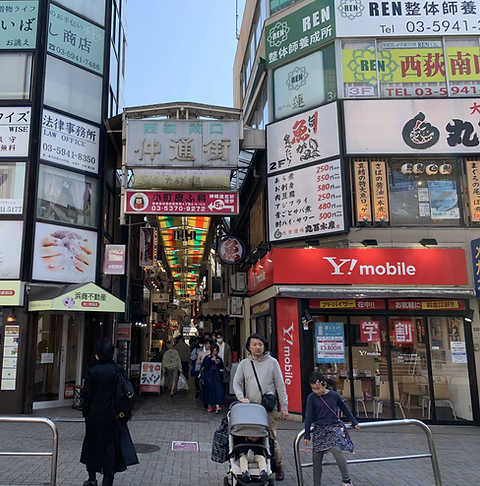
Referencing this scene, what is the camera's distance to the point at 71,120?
44.8ft

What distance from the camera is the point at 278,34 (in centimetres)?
1384

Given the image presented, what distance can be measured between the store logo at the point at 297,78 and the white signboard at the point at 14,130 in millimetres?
7409

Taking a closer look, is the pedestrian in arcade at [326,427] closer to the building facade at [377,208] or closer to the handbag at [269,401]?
the handbag at [269,401]

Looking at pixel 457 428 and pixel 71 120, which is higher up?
pixel 71 120

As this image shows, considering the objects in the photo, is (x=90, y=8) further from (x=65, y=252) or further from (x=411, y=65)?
(x=411, y=65)

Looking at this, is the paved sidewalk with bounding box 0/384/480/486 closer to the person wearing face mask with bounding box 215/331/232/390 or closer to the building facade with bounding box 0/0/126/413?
the building facade with bounding box 0/0/126/413

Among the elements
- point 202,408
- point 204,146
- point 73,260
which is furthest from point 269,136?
point 202,408

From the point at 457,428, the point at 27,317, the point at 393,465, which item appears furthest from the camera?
the point at 27,317

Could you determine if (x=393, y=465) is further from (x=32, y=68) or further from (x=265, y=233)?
(x=32, y=68)

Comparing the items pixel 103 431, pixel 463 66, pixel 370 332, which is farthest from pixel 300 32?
pixel 103 431

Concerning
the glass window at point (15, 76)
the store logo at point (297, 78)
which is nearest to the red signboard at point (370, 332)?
the store logo at point (297, 78)

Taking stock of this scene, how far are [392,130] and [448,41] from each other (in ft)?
10.5

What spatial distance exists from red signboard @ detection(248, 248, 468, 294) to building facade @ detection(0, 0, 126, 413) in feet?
15.7

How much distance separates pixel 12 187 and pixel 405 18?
11652 millimetres
